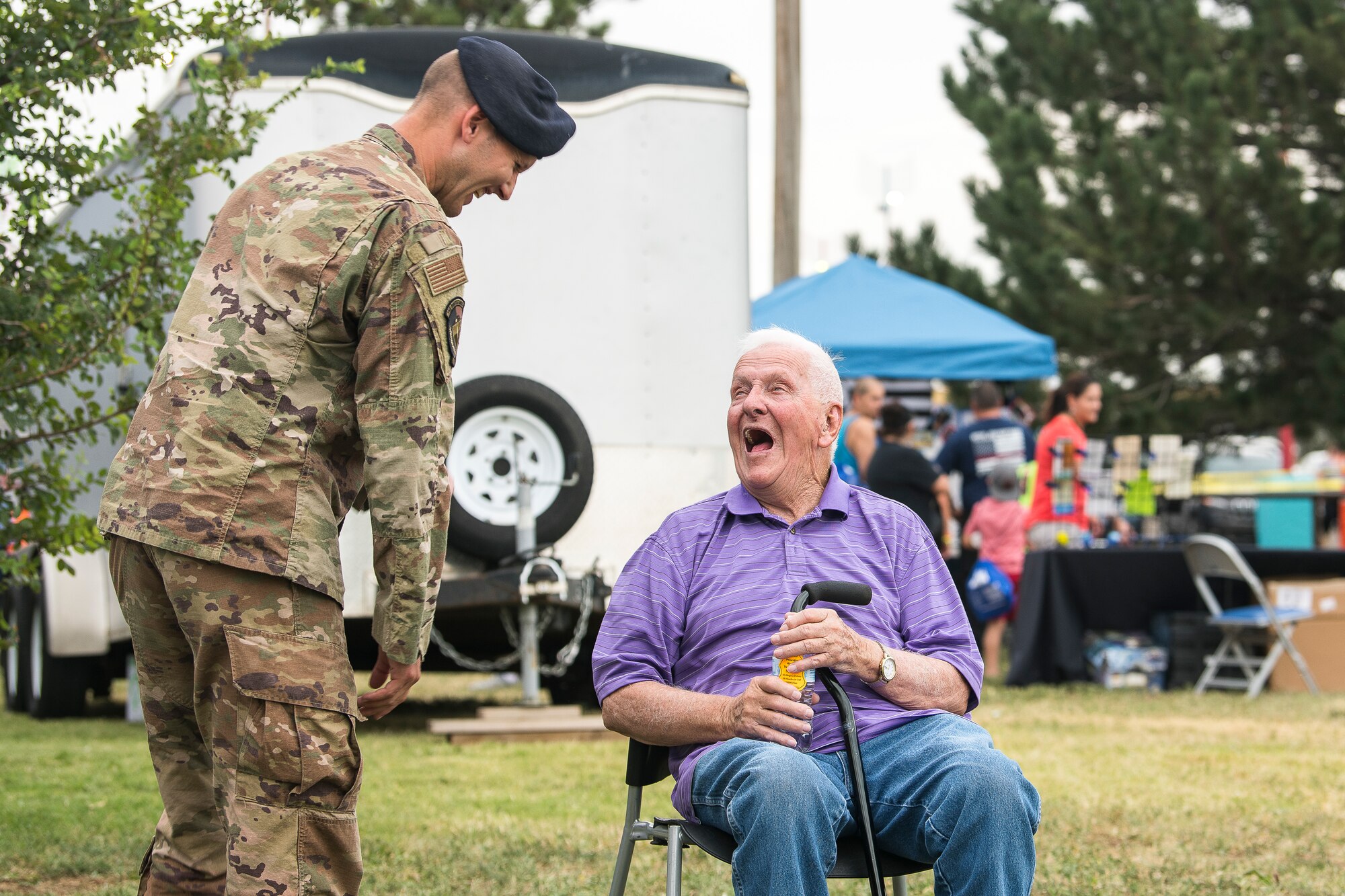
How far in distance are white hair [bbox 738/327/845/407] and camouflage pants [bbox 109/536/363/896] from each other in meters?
1.17

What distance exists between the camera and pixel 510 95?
266 centimetres

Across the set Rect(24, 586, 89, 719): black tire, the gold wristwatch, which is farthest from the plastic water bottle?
Rect(24, 586, 89, 719): black tire

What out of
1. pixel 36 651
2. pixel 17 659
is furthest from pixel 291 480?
pixel 17 659

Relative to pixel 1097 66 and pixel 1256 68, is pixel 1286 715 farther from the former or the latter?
pixel 1097 66

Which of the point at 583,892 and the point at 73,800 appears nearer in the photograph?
the point at 583,892

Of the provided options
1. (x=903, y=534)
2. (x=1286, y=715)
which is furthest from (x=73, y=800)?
(x=1286, y=715)

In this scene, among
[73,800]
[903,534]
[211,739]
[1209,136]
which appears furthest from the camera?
[1209,136]

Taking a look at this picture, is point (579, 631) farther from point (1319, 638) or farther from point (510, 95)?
point (1319, 638)

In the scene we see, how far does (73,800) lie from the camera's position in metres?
5.25

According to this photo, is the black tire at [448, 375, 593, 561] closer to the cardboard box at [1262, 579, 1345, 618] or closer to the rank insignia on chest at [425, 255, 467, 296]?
the rank insignia on chest at [425, 255, 467, 296]

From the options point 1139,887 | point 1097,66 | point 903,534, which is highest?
point 1097,66

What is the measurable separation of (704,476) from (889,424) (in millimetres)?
1981

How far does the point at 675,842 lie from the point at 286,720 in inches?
30.2

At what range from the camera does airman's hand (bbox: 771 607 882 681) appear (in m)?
2.75
